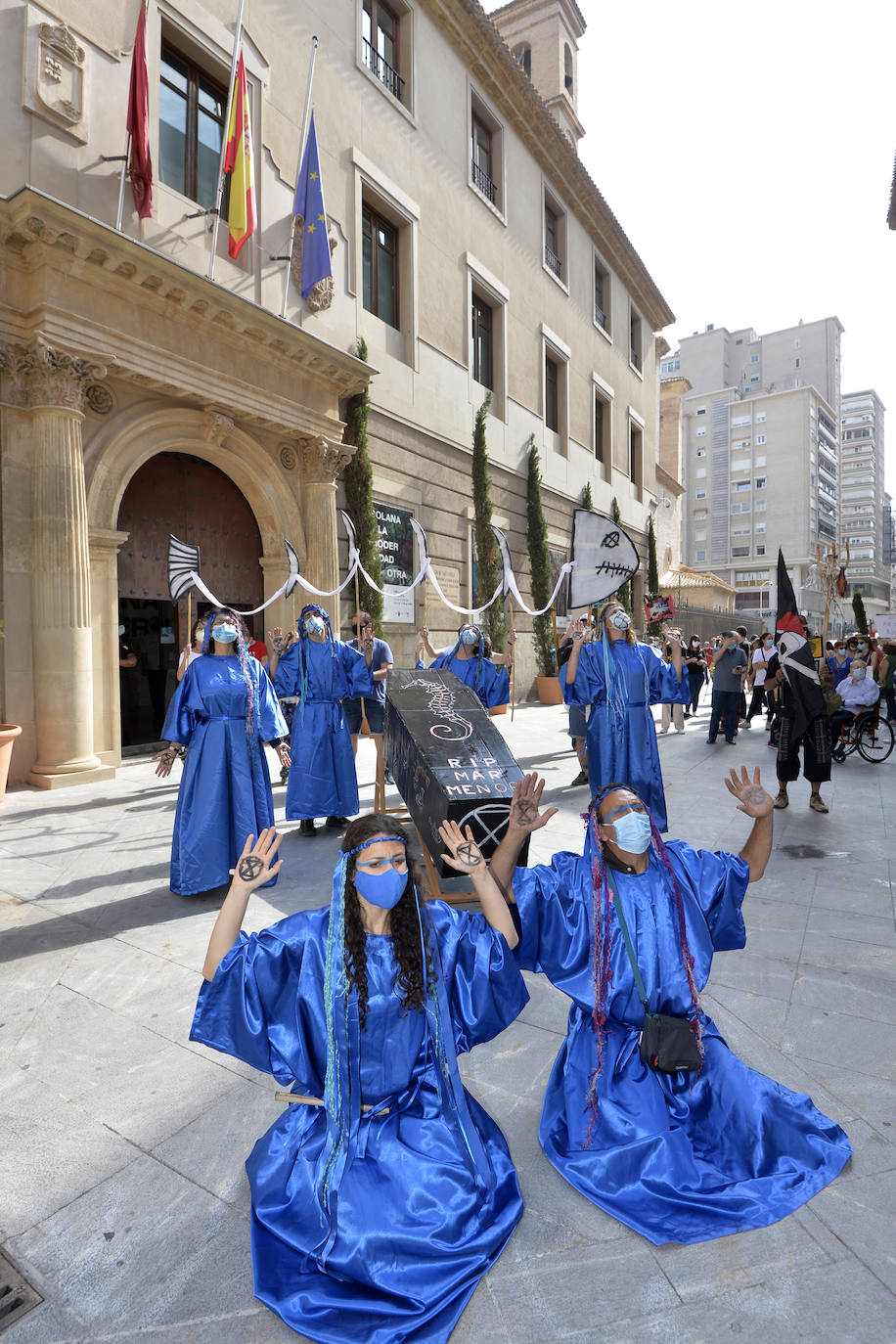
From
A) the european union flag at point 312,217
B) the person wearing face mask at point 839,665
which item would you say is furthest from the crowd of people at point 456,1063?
the person wearing face mask at point 839,665

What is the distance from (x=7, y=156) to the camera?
310 inches

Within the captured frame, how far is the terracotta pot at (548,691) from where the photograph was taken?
1809 centimetres

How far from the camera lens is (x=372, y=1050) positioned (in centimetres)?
220

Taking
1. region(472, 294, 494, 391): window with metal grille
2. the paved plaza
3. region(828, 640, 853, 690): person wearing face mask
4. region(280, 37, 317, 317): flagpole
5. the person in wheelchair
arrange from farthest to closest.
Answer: region(472, 294, 494, 391): window with metal grille, region(828, 640, 853, 690): person wearing face mask, region(280, 37, 317, 317): flagpole, the person in wheelchair, the paved plaza

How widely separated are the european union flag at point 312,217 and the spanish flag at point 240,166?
3.39 feet

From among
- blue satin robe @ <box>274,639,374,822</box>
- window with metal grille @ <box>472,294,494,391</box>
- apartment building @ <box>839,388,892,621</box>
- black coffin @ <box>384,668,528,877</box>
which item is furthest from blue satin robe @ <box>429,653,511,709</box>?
apartment building @ <box>839,388,892,621</box>

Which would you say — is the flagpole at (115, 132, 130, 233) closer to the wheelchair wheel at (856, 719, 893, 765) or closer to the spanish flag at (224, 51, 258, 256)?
the spanish flag at (224, 51, 258, 256)

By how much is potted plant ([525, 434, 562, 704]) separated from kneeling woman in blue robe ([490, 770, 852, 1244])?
1563cm

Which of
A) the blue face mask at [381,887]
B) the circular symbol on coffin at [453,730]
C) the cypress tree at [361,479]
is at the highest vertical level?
the cypress tree at [361,479]

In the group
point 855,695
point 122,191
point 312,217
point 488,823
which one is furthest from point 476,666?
point 312,217

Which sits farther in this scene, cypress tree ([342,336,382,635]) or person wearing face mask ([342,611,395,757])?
cypress tree ([342,336,382,635])

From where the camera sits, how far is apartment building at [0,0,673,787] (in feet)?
26.9

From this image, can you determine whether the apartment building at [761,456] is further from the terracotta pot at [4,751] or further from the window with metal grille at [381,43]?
the terracotta pot at [4,751]

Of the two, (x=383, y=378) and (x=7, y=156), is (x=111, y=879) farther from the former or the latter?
(x=383, y=378)
